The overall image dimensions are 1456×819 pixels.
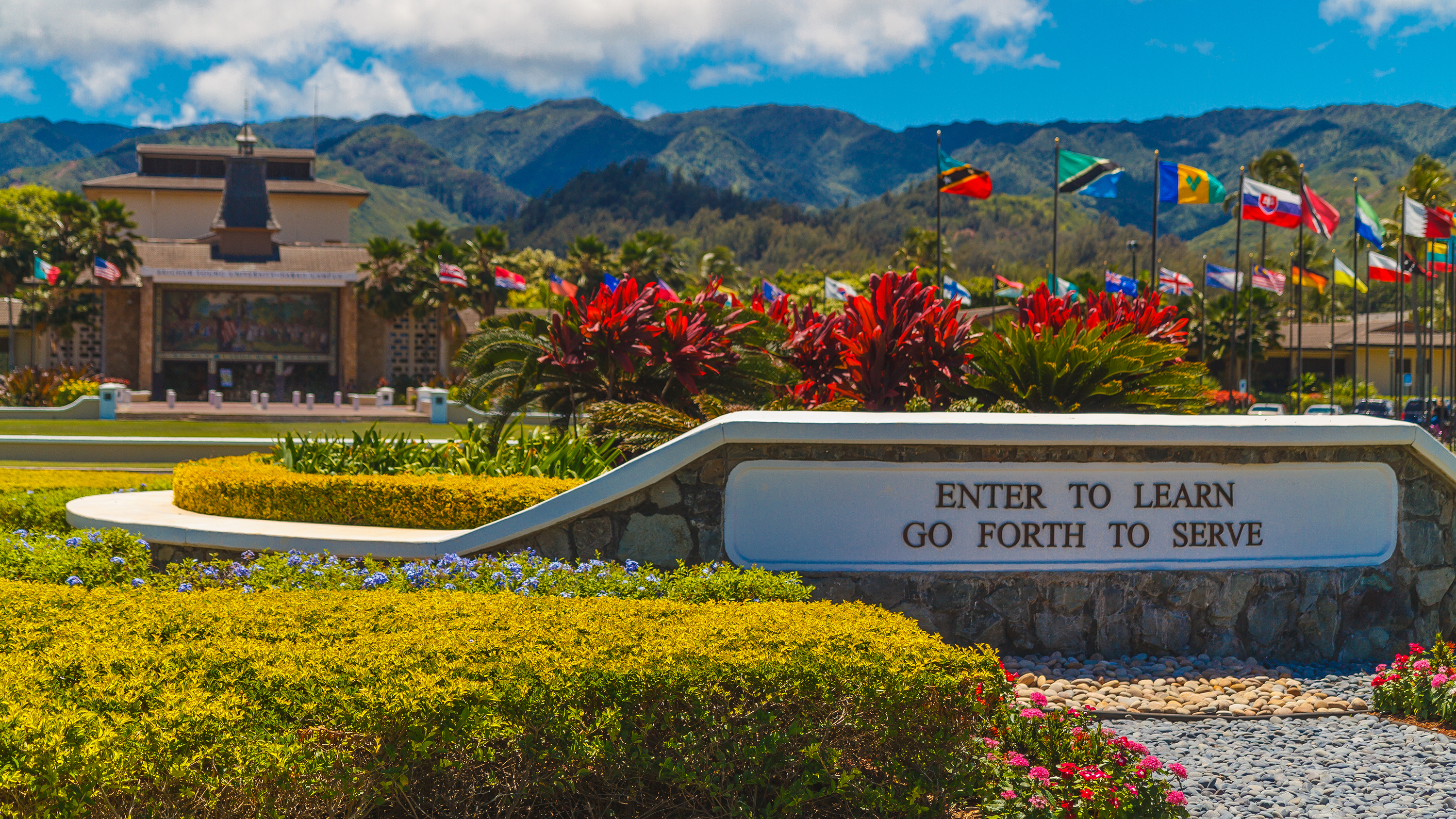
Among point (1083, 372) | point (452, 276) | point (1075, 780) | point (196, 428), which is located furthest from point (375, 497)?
point (452, 276)

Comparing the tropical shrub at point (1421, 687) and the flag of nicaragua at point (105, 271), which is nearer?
the tropical shrub at point (1421, 687)

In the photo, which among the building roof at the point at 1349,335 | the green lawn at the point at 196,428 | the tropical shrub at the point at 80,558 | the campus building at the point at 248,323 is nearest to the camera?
the tropical shrub at the point at 80,558

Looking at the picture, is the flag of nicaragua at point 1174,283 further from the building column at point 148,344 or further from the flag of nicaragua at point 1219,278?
the building column at point 148,344

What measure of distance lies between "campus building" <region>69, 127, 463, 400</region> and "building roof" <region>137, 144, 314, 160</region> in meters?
20.0

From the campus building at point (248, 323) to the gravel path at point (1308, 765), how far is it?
46.2 meters

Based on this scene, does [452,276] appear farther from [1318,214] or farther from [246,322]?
[1318,214]

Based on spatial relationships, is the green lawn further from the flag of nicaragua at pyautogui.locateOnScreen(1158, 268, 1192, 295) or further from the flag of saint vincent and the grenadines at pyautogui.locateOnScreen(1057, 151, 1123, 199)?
the flag of nicaragua at pyautogui.locateOnScreen(1158, 268, 1192, 295)

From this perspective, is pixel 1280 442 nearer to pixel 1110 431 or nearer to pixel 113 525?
pixel 1110 431

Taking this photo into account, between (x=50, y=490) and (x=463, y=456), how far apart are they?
3.95 m

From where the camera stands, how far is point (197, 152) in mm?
76000

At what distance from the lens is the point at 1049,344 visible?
880 centimetres

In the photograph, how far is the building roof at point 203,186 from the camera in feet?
226

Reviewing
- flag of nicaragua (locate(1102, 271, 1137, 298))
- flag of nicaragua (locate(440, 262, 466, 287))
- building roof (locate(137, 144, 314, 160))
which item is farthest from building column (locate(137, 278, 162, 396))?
flag of nicaragua (locate(1102, 271, 1137, 298))

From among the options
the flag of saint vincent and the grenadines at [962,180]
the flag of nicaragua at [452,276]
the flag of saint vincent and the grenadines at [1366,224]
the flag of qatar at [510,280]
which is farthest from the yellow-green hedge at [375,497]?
the flag of nicaragua at [452,276]
